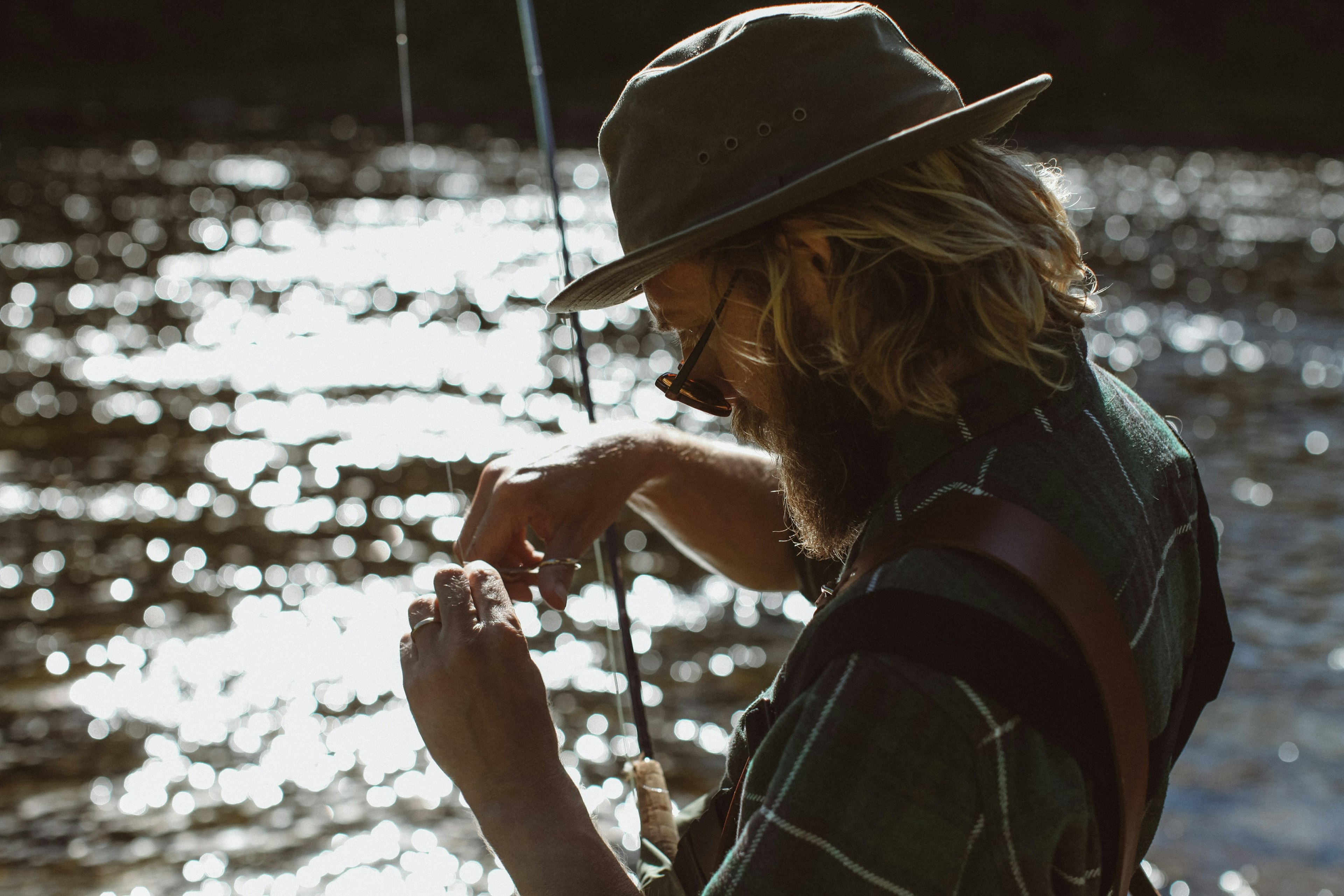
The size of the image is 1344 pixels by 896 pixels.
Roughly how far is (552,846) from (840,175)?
0.79 m

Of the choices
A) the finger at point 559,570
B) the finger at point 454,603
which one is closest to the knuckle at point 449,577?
the finger at point 454,603

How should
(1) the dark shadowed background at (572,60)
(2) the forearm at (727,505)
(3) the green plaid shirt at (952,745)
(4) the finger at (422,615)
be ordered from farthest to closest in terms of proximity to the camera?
(1) the dark shadowed background at (572,60) < (2) the forearm at (727,505) < (4) the finger at (422,615) < (3) the green plaid shirt at (952,745)

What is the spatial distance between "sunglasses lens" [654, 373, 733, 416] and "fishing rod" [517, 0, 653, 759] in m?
0.33

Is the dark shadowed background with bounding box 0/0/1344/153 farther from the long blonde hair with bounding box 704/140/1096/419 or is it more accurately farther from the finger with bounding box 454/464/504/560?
the long blonde hair with bounding box 704/140/1096/419

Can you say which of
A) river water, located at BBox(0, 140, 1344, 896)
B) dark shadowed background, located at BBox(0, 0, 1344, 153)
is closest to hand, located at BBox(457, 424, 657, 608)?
river water, located at BBox(0, 140, 1344, 896)

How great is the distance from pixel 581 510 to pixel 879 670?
0.86m

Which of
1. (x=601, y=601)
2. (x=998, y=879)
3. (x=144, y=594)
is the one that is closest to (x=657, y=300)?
(x=998, y=879)

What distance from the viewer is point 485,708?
4.57 ft

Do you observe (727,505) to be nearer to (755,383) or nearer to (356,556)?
(755,383)

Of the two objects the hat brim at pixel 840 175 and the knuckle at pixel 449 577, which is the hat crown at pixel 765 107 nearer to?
the hat brim at pixel 840 175

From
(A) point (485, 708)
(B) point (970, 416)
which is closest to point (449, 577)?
(A) point (485, 708)

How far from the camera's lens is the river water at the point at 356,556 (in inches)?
193

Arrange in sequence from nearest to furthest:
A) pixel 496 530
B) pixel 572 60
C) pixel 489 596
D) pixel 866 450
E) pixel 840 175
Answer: pixel 840 175 → pixel 866 450 → pixel 489 596 → pixel 496 530 → pixel 572 60

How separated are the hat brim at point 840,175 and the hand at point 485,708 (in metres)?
0.45
